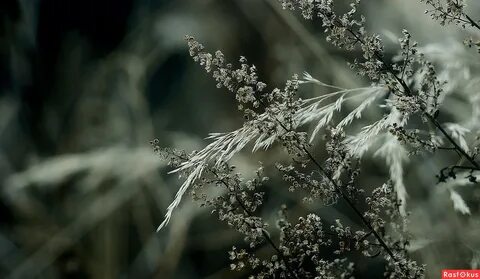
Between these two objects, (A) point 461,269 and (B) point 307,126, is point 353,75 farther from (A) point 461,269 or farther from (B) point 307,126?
(A) point 461,269

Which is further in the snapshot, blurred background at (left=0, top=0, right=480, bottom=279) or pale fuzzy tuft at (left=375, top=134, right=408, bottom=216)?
blurred background at (left=0, top=0, right=480, bottom=279)

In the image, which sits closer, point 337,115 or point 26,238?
point 337,115

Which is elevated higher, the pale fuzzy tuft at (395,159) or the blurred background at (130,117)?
the pale fuzzy tuft at (395,159)

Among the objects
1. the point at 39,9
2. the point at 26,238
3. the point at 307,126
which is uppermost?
the point at 307,126

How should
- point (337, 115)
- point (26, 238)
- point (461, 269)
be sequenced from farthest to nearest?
1. point (26, 238)
2. point (337, 115)
3. point (461, 269)

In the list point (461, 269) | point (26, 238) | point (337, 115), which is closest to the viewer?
point (461, 269)

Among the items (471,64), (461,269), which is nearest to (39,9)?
(471,64)

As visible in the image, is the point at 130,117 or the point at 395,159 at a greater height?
the point at 395,159

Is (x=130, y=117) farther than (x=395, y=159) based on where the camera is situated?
Yes
